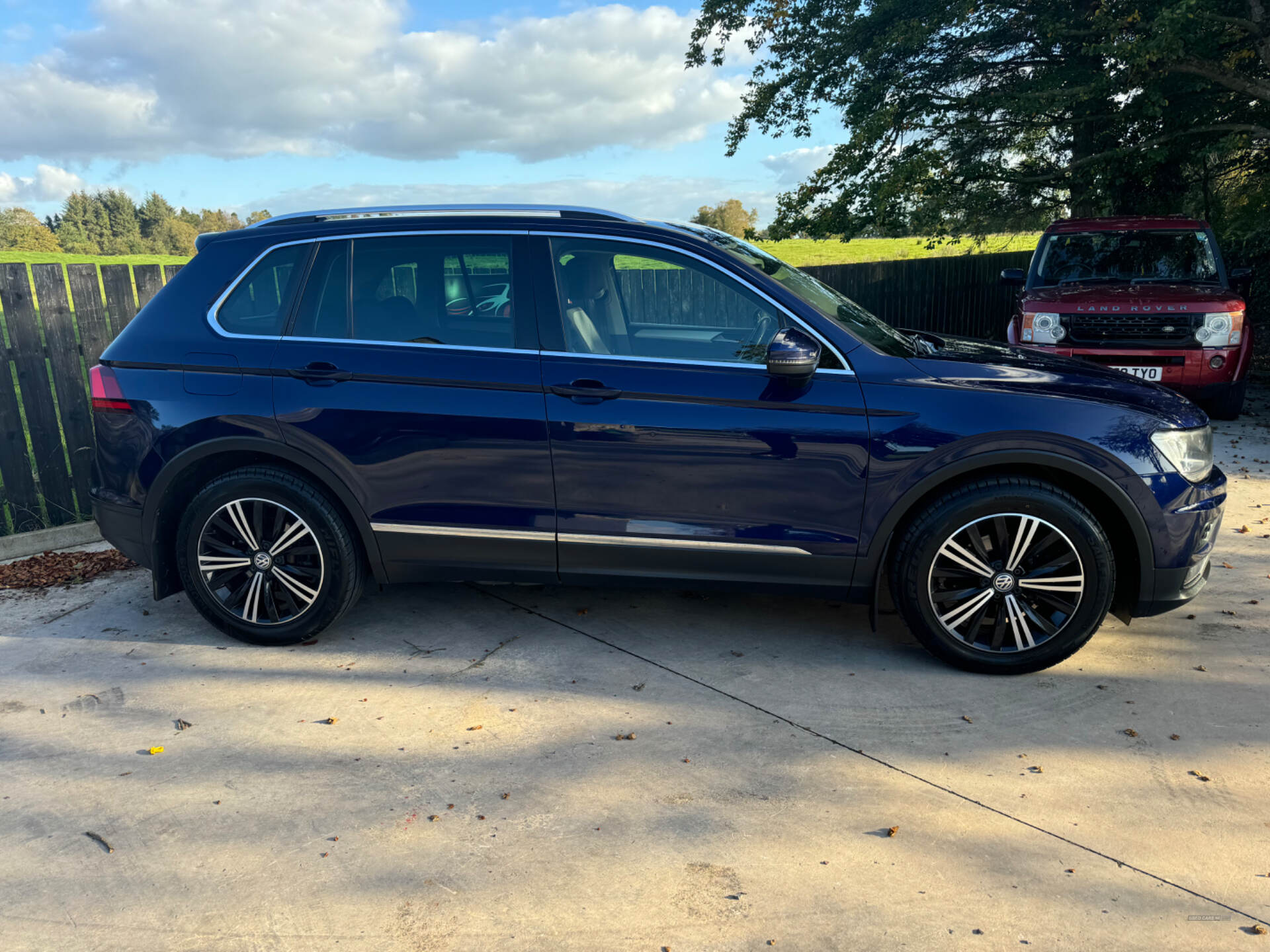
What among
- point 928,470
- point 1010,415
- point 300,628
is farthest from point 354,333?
point 1010,415

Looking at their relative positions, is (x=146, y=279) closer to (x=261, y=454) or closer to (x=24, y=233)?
(x=261, y=454)

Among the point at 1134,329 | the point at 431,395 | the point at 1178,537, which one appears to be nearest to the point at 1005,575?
the point at 1178,537

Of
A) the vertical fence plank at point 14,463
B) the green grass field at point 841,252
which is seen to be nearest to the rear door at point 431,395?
the vertical fence plank at point 14,463

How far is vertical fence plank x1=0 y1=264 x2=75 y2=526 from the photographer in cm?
610

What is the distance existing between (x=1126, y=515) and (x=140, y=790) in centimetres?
390

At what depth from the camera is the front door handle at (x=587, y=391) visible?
152 inches

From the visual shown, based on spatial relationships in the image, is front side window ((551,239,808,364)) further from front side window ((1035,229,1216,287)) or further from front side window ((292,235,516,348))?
front side window ((1035,229,1216,287))

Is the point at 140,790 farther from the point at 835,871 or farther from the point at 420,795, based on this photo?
the point at 835,871

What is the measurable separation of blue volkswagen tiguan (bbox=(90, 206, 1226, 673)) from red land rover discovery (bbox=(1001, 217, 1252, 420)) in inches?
197

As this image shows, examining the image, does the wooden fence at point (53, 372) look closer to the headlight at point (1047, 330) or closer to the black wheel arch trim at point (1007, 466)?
the black wheel arch trim at point (1007, 466)

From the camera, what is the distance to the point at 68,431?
6.44m

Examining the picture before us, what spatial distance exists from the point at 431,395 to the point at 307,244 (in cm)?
98

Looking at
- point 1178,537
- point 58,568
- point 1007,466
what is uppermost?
point 1007,466

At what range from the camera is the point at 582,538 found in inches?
157
